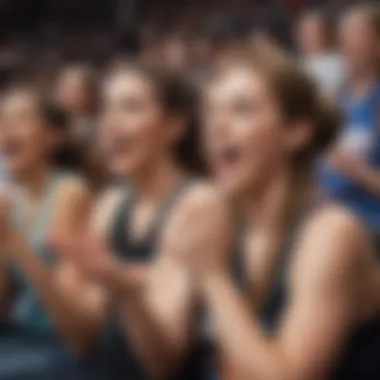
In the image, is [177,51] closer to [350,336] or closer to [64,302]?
[64,302]

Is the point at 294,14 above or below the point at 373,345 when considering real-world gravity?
above

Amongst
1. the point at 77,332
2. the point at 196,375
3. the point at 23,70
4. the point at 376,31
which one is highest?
the point at 23,70

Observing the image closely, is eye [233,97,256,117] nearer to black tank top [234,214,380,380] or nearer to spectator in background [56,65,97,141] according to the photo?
black tank top [234,214,380,380]

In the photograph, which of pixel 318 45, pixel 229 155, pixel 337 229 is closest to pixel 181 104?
pixel 229 155

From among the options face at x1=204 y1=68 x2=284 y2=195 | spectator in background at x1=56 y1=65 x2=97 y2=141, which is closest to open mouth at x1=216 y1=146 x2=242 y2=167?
face at x1=204 y1=68 x2=284 y2=195

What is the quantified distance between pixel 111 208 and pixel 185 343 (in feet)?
1.07

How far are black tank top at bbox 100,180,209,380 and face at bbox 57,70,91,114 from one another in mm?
1505

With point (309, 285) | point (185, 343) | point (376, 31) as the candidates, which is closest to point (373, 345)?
point (309, 285)

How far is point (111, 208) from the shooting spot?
146 centimetres

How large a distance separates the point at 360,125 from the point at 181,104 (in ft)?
3.39

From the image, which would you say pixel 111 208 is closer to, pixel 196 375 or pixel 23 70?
pixel 196 375

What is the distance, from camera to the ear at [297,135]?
1.15m

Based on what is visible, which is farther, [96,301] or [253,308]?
[96,301]

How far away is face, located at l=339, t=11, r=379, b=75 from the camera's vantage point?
7.81ft
